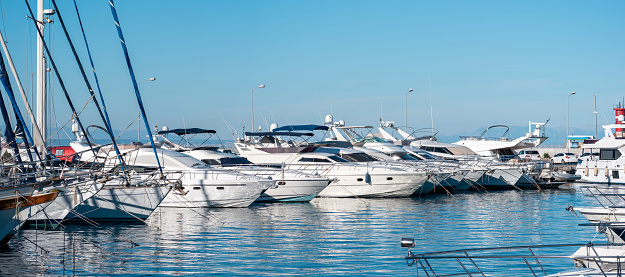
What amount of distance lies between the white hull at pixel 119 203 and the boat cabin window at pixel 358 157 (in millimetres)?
13807

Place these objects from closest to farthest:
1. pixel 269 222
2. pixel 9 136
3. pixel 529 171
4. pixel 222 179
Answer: pixel 9 136 < pixel 269 222 < pixel 222 179 < pixel 529 171

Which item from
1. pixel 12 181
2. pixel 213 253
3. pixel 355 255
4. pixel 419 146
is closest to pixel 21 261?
pixel 12 181

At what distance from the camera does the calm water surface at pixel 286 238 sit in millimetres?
15234

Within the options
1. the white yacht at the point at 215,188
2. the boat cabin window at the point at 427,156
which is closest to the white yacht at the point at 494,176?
the boat cabin window at the point at 427,156

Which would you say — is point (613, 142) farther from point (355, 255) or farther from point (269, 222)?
point (355, 255)

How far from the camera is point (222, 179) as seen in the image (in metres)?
25.8

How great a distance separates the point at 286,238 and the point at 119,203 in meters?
5.68

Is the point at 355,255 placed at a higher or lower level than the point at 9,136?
lower

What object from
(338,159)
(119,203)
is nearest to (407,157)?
(338,159)

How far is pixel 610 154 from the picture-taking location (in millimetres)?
41438

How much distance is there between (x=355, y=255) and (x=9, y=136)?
34.8 ft

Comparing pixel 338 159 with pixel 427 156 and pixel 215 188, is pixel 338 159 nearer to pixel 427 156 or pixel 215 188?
pixel 215 188

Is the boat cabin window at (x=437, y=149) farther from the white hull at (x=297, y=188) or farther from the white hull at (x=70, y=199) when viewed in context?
the white hull at (x=70, y=199)

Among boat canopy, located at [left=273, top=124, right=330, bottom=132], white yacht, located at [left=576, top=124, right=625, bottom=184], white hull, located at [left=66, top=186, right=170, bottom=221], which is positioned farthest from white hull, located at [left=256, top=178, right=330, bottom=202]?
white yacht, located at [left=576, top=124, right=625, bottom=184]
